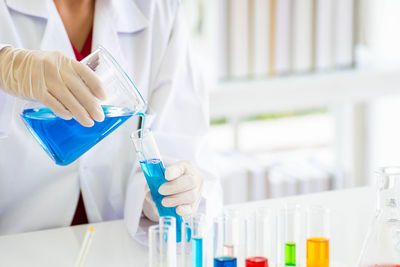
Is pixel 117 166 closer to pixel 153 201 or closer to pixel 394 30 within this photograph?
pixel 153 201

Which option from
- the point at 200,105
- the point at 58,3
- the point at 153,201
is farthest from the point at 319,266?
the point at 58,3

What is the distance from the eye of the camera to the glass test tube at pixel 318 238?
1.09m

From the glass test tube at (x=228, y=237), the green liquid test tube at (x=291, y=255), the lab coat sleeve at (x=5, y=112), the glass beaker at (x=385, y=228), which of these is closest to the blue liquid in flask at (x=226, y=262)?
the glass test tube at (x=228, y=237)

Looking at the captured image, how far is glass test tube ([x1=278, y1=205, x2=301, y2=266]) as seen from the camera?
1074mm

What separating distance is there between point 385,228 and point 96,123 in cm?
52

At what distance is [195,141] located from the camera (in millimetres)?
1474

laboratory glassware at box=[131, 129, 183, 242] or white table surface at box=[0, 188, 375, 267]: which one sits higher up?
laboratory glassware at box=[131, 129, 183, 242]

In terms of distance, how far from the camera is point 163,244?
38.6 inches

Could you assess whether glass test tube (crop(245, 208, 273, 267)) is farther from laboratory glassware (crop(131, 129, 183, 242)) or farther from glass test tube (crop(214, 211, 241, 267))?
laboratory glassware (crop(131, 129, 183, 242))

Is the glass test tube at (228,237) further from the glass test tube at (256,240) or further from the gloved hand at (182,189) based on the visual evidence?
the gloved hand at (182,189)

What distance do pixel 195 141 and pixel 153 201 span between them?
216 mm

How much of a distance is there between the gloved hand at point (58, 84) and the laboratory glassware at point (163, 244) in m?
0.22

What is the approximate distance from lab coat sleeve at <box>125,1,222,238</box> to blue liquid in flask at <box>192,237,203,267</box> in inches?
16.3

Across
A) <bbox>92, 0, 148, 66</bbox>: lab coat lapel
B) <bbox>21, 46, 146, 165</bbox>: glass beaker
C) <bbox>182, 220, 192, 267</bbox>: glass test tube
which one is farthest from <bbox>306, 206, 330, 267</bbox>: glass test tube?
<bbox>92, 0, 148, 66</bbox>: lab coat lapel
